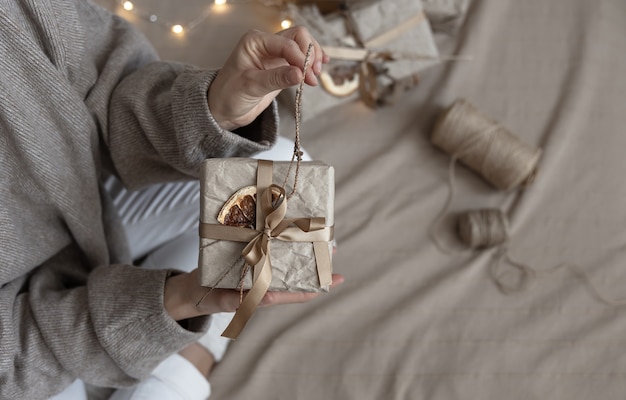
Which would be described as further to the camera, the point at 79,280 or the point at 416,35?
the point at 416,35

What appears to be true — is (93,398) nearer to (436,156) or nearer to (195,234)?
(195,234)

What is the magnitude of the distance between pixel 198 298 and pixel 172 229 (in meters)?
0.27

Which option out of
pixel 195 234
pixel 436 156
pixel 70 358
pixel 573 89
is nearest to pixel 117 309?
pixel 70 358

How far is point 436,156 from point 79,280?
27.4 inches

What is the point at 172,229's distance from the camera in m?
0.83

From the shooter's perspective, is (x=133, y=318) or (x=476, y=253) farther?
(x=476, y=253)

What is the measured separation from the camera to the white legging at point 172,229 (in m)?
0.80

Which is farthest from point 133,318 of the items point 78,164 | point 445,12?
point 445,12

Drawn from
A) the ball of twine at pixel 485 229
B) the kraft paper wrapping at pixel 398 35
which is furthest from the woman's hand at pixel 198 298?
the kraft paper wrapping at pixel 398 35

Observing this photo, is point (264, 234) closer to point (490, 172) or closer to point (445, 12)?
point (490, 172)

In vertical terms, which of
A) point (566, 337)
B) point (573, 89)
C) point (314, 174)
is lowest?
point (566, 337)

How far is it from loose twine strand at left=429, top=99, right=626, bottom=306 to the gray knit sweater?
516 millimetres

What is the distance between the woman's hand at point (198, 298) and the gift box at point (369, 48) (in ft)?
1.75

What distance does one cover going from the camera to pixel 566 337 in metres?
0.92
